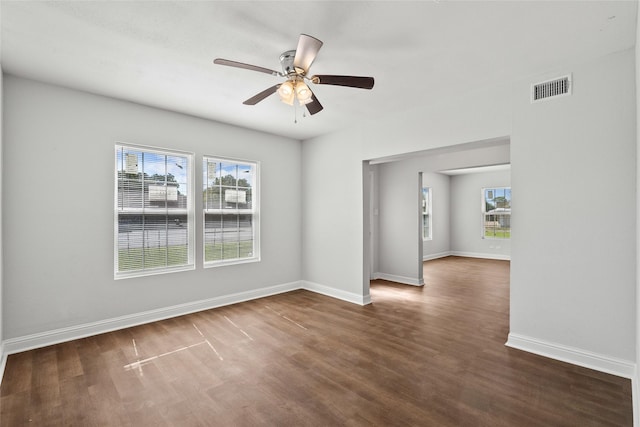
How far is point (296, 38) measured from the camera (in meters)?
2.46

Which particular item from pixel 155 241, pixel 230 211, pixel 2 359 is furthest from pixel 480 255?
pixel 2 359

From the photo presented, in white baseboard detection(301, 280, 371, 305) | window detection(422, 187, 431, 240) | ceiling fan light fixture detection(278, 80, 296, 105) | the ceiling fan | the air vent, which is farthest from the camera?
window detection(422, 187, 431, 240)

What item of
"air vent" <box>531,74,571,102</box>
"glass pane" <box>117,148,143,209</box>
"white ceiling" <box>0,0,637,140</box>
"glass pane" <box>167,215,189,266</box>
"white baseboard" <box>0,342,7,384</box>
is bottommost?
"white baseboard" <box>0,342,7,384</box>

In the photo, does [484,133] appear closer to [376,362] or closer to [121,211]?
[376,362]

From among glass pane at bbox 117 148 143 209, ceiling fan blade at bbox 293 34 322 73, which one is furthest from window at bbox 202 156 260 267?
ceiling fan blade at bbox 293 34 322 73

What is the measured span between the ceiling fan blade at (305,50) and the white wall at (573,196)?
87.2 inches

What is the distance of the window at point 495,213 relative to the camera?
29.7ft

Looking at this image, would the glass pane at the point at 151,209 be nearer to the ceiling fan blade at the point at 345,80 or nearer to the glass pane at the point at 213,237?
the glass pane at the point at 213,237

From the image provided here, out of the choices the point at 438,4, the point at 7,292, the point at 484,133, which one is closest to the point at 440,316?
the point at 484,133

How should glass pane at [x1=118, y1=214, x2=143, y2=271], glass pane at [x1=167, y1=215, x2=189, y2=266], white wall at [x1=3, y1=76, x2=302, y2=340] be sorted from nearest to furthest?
1. white wall at [x1=3, y1=76, x2=302, y2=340]
2. glass pane at [x1=118, y1=214, x2=143, y2=271]
3. glass pane at [x1=167, y1=215, x2=189, y2=266]

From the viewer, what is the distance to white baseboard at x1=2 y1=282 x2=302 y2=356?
3150 mm

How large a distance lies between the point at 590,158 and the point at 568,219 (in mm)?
581

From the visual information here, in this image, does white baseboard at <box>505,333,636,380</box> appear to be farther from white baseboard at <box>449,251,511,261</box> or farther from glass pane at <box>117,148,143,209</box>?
white baseboard at <box>449,251,511,261</box>

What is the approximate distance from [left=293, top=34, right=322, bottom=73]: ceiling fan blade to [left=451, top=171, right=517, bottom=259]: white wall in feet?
28.3
